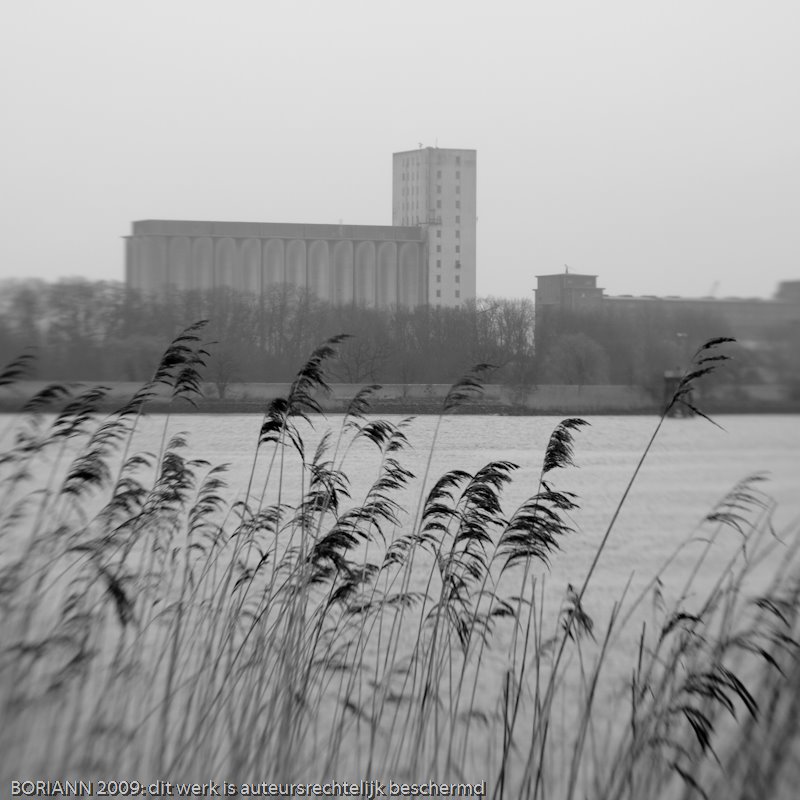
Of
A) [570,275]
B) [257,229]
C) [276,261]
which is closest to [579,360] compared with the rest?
[570,275]

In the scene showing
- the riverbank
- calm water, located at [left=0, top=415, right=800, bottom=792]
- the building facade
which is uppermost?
the building facade

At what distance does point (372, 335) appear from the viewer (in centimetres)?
902

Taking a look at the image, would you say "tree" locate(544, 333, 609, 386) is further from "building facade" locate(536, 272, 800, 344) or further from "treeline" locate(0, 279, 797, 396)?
"building facade" locate(536, 272, 800, 344)

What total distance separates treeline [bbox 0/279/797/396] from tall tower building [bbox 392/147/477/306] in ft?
2.65

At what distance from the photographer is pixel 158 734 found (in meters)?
3.42

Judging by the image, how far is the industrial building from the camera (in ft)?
27.2

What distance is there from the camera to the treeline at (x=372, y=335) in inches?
255

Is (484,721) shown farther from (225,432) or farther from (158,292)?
(225,432)

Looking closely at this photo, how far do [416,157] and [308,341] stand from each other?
Answer: 5.14m

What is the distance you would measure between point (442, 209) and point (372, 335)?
9.12 ft

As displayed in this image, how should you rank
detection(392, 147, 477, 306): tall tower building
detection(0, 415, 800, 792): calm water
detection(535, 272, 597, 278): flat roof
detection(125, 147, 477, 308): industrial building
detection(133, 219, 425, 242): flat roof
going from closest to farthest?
detection(125, 147, 477, 308): industrial building
detection(133, 219, 425, 242): flat roof
detection(0, 415, 800, 792): calm water
detection(535, 272, 597, 278): flat roof
detection(392, 147, 477, 306): tall tower building

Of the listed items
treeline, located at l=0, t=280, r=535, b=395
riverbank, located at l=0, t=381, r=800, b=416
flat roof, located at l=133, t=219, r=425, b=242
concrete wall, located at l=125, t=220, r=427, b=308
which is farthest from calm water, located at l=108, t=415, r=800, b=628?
flat roof, located at l=133, t=219, r=425, b=242

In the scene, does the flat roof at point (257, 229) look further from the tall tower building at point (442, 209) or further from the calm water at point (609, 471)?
the calm water at point (609, 471)

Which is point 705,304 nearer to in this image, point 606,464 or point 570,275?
point 570,275
